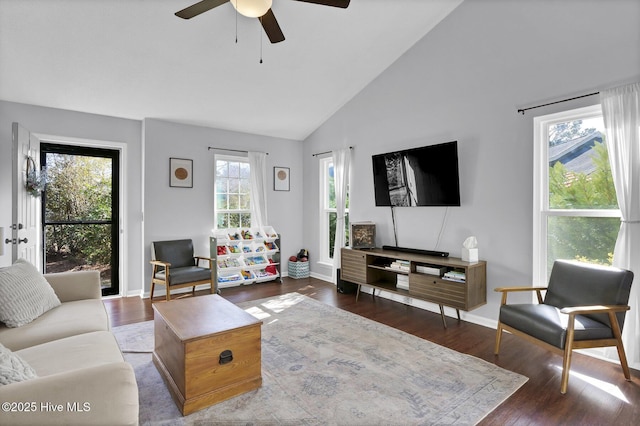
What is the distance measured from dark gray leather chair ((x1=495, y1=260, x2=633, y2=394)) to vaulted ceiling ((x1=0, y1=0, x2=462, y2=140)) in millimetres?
3006

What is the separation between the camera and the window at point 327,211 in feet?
18.5

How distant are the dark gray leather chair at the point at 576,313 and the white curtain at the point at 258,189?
147 inches

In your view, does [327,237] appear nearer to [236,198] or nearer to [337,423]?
[236,198]

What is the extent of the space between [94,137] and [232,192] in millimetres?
1968

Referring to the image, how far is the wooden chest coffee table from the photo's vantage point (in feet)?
6.62

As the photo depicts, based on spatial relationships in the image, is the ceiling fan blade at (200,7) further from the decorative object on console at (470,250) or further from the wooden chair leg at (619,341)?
the wooden chair leg at (619,341)

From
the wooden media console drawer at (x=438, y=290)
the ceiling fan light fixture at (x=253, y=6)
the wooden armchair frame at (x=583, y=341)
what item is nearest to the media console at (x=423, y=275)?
the wooden media console drawer at (x=438, y=290)

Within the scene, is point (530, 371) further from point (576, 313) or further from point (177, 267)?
point (177, 267)

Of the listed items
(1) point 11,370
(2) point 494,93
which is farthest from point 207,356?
(2) point 494,93

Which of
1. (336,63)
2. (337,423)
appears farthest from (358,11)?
(337,423)

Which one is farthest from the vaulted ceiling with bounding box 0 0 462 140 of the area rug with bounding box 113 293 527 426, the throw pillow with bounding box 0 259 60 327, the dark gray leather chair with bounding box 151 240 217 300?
the area rug with bounding box 113 293 527 426

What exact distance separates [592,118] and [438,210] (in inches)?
64.0

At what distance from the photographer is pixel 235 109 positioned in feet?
15.5

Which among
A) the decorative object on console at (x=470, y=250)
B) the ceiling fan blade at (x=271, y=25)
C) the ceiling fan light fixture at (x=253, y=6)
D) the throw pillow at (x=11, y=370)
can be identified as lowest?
the throw pillow at (x=11, y=370)
